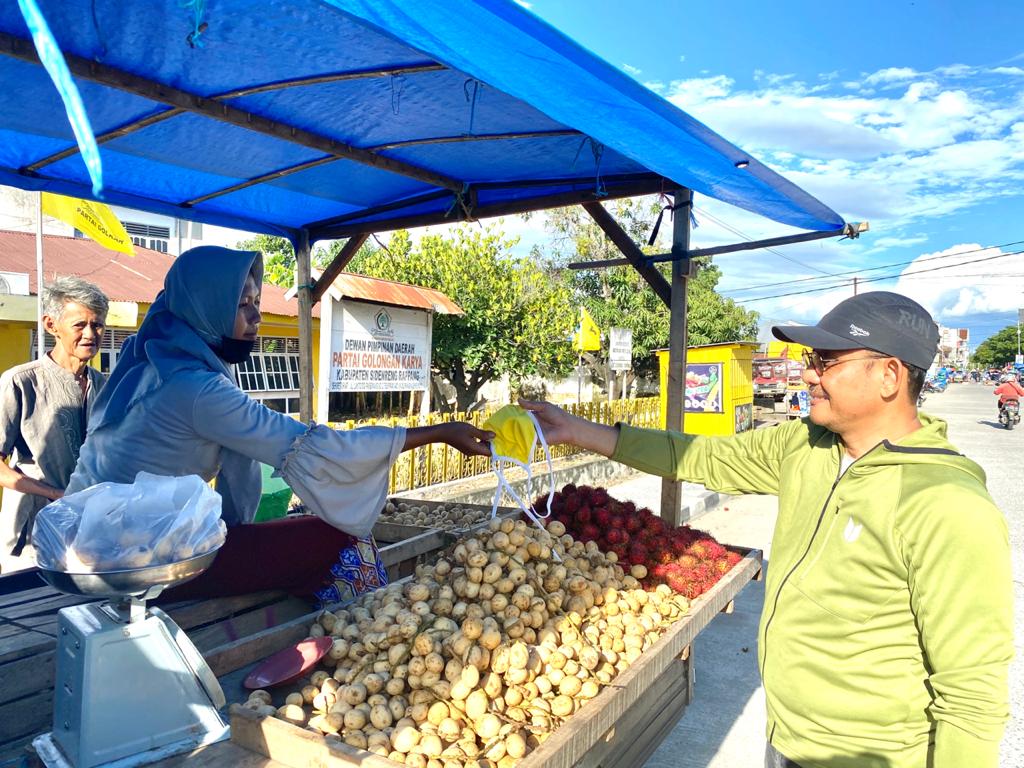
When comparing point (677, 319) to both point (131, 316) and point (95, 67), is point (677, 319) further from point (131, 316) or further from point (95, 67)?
point (131, 316)

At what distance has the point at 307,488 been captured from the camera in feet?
7.82

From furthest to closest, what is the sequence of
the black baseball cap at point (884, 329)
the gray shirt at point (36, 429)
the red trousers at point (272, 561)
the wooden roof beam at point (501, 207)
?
the wooden roof beam at point (501, 207) < the gray shirt at point (36, 429) < the red trousers at point (272, 561) < the black baseball cap at point (884, 329)

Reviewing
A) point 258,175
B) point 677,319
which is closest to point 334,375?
point 258,175

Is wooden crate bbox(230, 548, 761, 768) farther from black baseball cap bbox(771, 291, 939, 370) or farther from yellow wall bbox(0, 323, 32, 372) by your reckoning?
yellow wall bbox(0, 323, 32, 372)

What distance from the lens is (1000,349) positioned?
10638 cm

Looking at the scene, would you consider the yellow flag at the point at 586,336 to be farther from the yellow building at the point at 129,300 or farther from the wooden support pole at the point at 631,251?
the wooden support pole at the point at 631,251

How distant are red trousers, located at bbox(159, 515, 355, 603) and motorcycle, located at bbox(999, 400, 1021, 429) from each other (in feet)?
75.0

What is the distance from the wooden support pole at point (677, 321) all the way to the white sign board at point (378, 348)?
4181 millimetres

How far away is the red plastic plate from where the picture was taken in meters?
2.13

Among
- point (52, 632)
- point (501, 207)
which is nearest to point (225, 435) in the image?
point (52, 632)

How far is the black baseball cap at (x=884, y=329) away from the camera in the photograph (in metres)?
1.67

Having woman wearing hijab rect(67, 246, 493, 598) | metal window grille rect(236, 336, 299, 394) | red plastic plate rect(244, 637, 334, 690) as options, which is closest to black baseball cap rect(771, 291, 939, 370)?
woman wearing hijab rect(67, 246, 493, 598)

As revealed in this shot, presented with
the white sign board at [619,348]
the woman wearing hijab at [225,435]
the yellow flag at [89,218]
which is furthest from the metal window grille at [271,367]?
the woman wearing hijab at [225,435]

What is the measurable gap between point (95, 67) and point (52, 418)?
1782 millimetres
